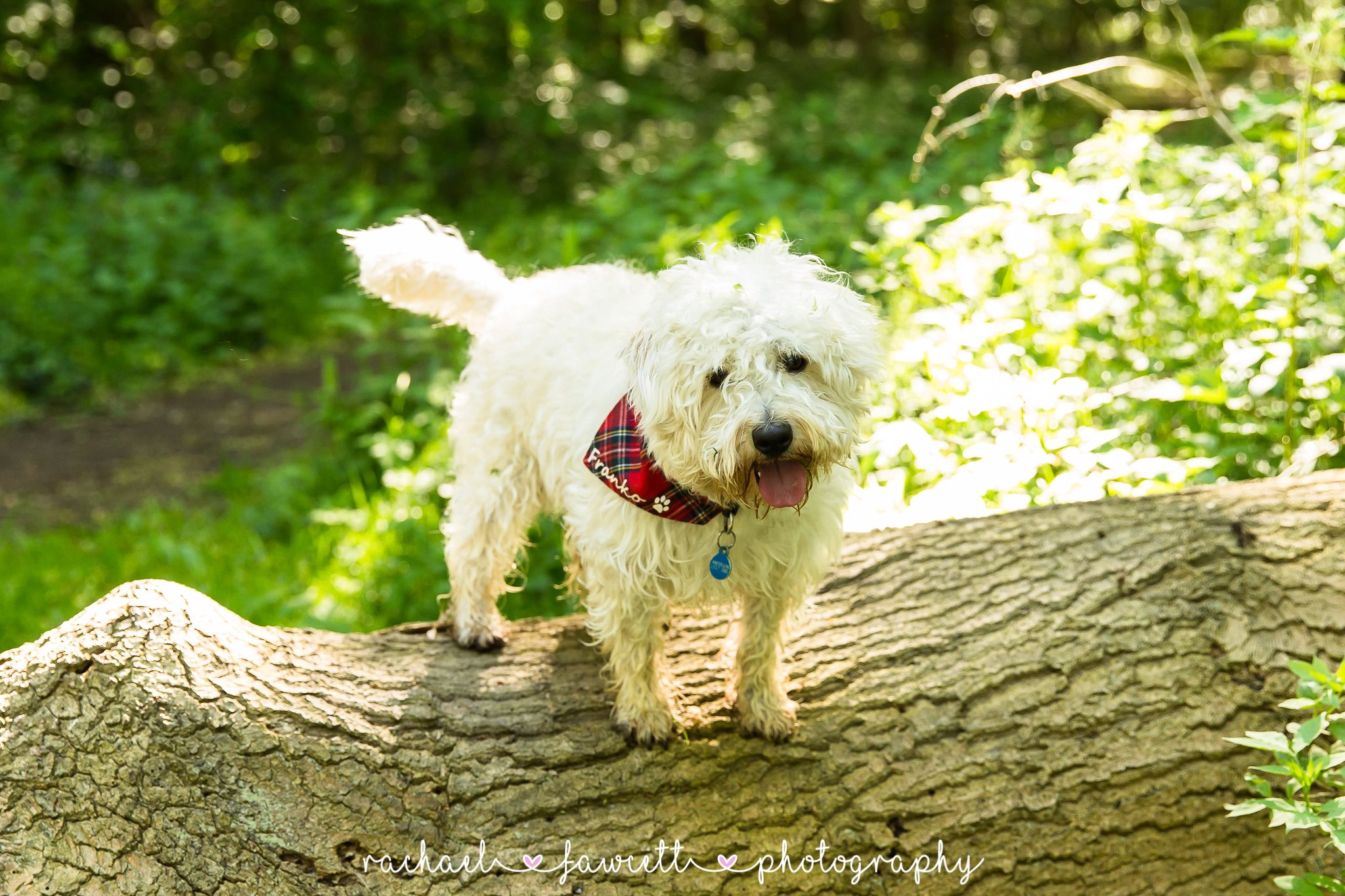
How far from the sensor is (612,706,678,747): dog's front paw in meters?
2.96

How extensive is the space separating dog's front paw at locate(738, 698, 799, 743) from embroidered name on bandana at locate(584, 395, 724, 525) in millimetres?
584

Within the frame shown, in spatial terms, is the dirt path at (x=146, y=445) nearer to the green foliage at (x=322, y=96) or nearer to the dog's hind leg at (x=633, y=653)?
the green foliage at (x=322, y=96)

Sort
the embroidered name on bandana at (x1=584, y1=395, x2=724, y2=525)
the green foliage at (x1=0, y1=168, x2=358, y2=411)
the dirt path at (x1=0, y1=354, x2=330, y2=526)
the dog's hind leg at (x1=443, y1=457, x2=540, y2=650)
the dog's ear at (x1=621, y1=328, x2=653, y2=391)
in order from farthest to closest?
1. the green foliage at (x1=0, y1=168, x2=358, y2=411)
2. the dirt path at (x1=0, y1=354, x2=330, y2=526)
3. the dog's hind leg at (x1=443, y1=457, x2=540, y2=650)
4. the embroidered name on bandana at (x1=584, y1=395, x2=724, y2=525)
5. the dog's ear at (x1=621, y1=328, x2=653, y2=391)

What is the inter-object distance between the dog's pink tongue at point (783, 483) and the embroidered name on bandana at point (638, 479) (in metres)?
0.24

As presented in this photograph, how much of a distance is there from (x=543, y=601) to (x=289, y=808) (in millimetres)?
1934

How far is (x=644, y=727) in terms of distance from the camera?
2959 mm

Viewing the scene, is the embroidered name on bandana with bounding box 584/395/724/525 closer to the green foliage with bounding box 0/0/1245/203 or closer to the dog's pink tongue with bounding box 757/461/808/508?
the dog's pink tongue with bounding box 757/461/808/508

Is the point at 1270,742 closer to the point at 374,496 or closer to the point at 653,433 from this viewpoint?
the point at 653,433

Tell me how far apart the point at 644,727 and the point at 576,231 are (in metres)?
3.20

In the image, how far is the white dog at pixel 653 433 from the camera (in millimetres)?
2613

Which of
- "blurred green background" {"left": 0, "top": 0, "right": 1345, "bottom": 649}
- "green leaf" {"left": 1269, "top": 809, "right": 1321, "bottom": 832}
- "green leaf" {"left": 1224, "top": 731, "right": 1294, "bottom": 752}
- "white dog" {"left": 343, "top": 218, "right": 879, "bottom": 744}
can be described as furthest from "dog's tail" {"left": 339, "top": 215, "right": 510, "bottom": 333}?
"green leaf" {"left": 1269, "top": 809, "right": 1321, "bottom": 832}

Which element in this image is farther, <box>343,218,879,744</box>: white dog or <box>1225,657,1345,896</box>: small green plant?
<box>343,218,879,744</box>: white dog

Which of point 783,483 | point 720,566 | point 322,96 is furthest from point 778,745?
point 322,96

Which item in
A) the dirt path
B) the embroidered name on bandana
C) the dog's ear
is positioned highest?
the dog's ear
